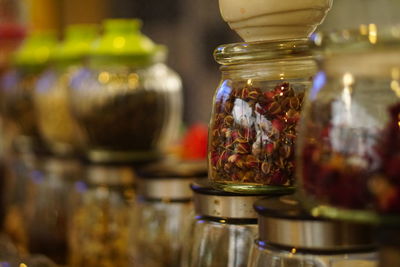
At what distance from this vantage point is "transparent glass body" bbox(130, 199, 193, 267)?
114cm

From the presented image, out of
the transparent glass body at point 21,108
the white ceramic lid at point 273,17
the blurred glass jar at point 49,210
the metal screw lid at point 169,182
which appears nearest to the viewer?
the white ceramic lid at point 273,17

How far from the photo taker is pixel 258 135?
0.74m

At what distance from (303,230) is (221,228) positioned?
21 cm

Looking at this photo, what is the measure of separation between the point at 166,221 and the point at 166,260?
0.06 meters

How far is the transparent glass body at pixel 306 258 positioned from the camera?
60 centimetres

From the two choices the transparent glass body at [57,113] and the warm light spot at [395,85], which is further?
the transparent glass body at [57,113]

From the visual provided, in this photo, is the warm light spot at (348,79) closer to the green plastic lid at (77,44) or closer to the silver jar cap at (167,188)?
the silver jar cap at (167,188)

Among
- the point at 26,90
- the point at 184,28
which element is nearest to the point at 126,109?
the point at 26,90

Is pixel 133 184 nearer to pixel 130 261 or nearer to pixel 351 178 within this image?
pixel 130 261

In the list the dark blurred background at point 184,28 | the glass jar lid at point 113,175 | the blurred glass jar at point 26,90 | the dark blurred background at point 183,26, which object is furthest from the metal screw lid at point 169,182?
the dark blurred background at point 184,28

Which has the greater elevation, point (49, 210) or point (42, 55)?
point (42, 55)

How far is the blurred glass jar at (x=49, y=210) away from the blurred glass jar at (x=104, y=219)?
18cm

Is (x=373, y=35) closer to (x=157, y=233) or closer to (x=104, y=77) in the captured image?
(x=157, y=233)

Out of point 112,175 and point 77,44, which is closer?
point 112,175
